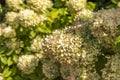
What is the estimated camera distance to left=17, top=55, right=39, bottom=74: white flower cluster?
11.1ft

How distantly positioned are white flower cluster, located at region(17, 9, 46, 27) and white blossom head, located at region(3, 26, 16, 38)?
17 cm

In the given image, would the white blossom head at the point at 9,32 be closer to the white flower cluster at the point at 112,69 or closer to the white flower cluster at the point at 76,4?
the white flower cluster at the point at 76,4

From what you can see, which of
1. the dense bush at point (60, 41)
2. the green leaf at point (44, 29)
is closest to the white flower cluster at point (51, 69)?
the dense bush at point (60, 41)

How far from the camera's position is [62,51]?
8.45 feet

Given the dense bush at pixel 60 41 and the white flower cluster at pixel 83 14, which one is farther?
the white flower cluster at pixel 83 14

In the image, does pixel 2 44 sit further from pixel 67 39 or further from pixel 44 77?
pixel 67 39

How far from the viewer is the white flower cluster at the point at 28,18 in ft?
11.1

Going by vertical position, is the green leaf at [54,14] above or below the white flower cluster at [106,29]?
below

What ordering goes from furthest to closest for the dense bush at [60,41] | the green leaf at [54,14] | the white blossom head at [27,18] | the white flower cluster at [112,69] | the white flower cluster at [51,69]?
the green leaf at [54,14]
the white blossom head at [27,18]
the white flower cluster at [51,69]
the dense bush at [60,41]
the white flower cluster at [112,69]

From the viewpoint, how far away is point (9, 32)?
141 inches

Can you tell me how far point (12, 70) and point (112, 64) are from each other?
144 centimetres

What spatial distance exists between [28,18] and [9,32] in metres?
0.30

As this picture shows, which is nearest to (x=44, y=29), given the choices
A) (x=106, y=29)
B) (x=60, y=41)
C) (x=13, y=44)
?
(x=13, y=44)

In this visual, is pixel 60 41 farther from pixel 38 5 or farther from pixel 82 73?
pixel 38 5
